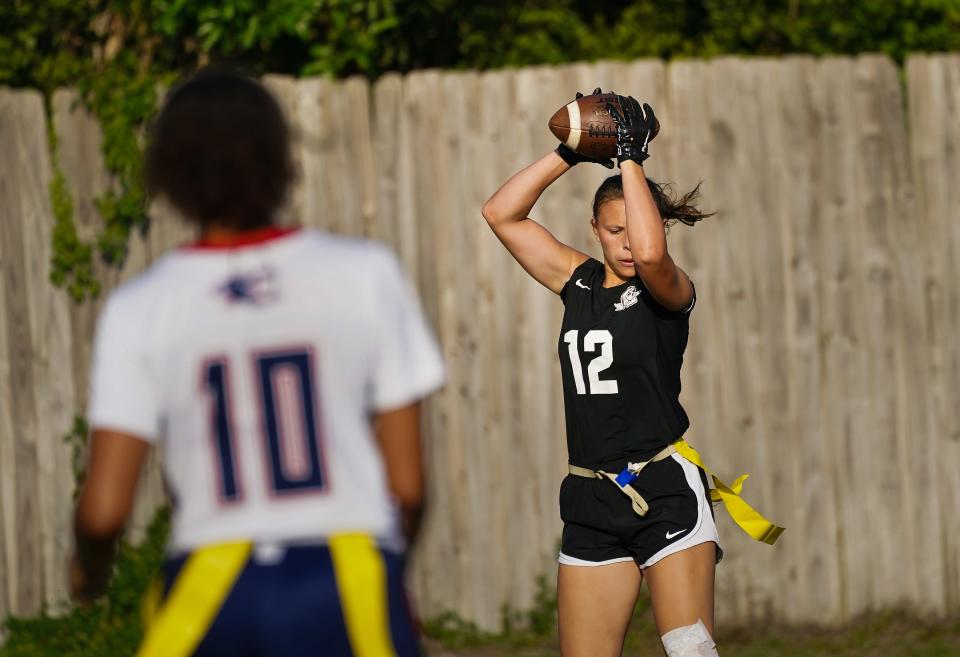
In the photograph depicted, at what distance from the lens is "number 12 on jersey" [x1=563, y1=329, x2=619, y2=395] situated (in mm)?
5020

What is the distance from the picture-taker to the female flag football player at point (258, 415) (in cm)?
275

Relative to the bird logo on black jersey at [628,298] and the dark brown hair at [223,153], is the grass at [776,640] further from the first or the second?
the dark brown hair at [223,153]

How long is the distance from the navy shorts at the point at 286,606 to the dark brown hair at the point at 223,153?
0.66 meters

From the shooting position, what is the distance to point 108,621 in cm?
718

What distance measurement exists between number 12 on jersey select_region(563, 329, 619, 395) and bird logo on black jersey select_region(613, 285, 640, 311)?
102 millimetres

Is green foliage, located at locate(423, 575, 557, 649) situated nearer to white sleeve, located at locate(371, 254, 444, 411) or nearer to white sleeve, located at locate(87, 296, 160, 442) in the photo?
white sleeve, located at locate(371, 254, 444, 411)

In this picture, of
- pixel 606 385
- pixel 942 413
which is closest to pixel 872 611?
pixel 942 413

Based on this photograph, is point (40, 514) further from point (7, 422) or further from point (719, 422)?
point (719, 422)

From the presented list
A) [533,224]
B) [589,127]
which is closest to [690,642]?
[533,224]

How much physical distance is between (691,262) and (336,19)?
2363 millimetres

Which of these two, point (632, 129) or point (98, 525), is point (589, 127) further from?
point (98, 525)

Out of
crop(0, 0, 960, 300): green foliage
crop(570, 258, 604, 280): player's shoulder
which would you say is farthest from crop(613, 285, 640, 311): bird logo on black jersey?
crop(0, 0, 960, 300): green foliage

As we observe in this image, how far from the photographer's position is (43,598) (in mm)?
7320

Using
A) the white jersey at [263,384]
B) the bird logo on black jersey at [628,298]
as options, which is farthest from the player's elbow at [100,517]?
the bird logo on black jersey at [628,298]
